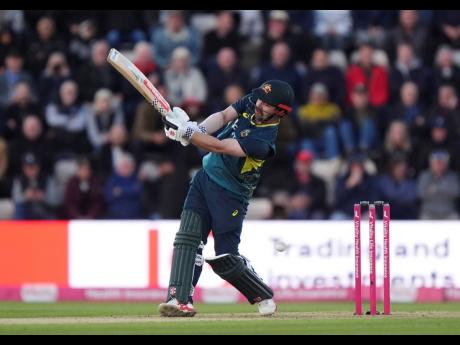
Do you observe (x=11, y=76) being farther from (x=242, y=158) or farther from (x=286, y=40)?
(x=242, y=158)

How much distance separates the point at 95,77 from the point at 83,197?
6.50ft

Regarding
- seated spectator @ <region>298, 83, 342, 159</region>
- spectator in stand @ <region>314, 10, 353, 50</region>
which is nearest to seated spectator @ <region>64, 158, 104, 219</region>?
seated spectator @ <region>298, 83, 342, 159</region>

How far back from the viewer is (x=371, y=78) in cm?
1777

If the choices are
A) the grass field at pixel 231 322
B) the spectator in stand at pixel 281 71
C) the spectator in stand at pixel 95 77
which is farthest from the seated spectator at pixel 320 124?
the grass field at pixel 231 322

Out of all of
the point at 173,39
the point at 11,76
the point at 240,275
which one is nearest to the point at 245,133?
the point at 240,275

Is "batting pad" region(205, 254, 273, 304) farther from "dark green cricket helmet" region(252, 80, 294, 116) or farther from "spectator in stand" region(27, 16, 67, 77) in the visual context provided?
"spectator in stand" region(27, 16, 67, 77)

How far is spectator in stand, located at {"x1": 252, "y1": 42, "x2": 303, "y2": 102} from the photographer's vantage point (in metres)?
17.5

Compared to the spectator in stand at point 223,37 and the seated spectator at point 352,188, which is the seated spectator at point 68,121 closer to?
the spectator in stand at point 223,37

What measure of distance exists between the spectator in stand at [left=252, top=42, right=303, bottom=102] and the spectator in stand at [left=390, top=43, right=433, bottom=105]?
1.32m

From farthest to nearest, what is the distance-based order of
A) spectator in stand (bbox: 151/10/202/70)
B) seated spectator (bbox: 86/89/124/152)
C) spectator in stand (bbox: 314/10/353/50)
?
1. spectator in stand (bbox: 314/10/353/50)
2. spectator in stand (bbox: 151/10/202/70)
3. seated spectator (bbox: 86/89/124/152)

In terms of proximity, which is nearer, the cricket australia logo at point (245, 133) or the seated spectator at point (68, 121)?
the cricket australia logo at point (245, 133)

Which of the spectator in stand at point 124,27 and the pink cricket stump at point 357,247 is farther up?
the spectator in stand at point 124,27

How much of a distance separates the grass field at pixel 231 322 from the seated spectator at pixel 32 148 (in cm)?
484

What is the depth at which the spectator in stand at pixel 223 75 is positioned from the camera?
17594 mm
